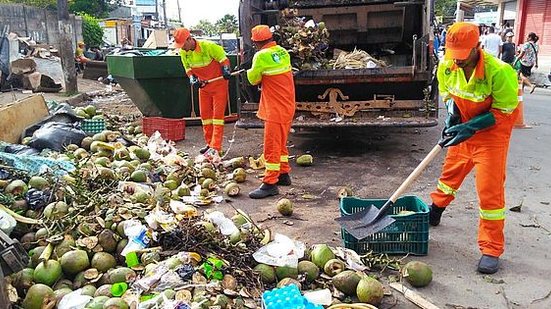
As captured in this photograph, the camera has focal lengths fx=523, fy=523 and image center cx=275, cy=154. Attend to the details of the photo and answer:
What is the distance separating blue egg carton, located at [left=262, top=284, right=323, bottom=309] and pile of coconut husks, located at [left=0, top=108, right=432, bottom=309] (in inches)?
6.9

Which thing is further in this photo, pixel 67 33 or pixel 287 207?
pixel 67 33

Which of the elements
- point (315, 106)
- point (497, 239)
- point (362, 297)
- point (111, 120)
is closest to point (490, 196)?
point (497, 239)

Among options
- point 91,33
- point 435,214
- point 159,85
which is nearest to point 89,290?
point 435,214

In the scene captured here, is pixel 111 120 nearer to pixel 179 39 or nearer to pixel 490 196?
pixel 179 39

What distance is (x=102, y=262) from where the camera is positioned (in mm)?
3109

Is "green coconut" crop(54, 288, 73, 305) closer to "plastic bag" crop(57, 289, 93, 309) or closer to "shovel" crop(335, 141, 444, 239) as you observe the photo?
"plastic bag" crop(57, 289, 93, 309)

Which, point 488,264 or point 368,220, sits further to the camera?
point 368,220

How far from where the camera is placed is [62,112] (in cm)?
678

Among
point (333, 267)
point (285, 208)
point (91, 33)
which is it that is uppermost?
point (91, 33)

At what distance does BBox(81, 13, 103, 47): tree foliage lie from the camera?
24672 mm

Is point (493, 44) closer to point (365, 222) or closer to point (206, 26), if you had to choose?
point (365, 222)

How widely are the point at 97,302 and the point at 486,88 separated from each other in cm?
265

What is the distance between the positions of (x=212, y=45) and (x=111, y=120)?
2.61 m

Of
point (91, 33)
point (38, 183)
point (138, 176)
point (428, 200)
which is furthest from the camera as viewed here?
point (91, 33)
